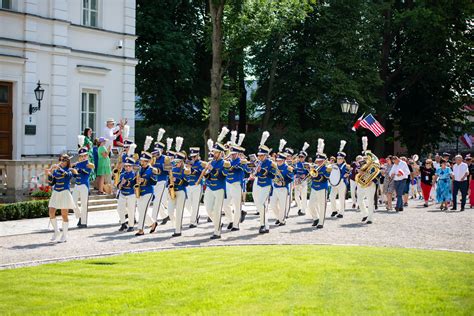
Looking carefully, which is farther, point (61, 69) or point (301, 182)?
point (61, 69)

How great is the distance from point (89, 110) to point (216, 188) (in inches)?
512

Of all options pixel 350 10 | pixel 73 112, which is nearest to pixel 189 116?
pixel 350 10

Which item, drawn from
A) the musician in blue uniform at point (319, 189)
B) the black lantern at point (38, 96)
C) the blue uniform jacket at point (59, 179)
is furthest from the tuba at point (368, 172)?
the black lantern at point (38, 96)

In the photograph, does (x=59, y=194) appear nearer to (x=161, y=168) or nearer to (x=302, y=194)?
(x=161, y=168)

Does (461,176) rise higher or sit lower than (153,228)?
higher

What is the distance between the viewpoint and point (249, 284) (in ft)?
33.6

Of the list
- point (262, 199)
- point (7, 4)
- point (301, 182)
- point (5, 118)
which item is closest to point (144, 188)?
point (262, 199)

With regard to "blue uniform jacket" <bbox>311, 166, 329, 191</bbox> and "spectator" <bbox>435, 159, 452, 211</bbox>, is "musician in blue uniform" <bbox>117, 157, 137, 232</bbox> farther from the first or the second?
"spectator" <bbox>435, 159, 452, 211</bbox>

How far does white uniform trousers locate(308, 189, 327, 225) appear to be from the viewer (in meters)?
19.4

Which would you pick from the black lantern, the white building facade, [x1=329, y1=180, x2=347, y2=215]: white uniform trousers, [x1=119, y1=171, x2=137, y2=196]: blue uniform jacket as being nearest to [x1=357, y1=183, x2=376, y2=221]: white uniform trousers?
[x1=329, y1=180, x2=347, y2=215]: white uniform trousers

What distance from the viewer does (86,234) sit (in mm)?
17250

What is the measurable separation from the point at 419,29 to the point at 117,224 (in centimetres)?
2797

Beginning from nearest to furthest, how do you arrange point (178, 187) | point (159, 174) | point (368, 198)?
point (178, 187)
point (159, 174)
point (368, 198)

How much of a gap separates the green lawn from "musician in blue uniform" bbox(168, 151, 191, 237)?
12.0ft
